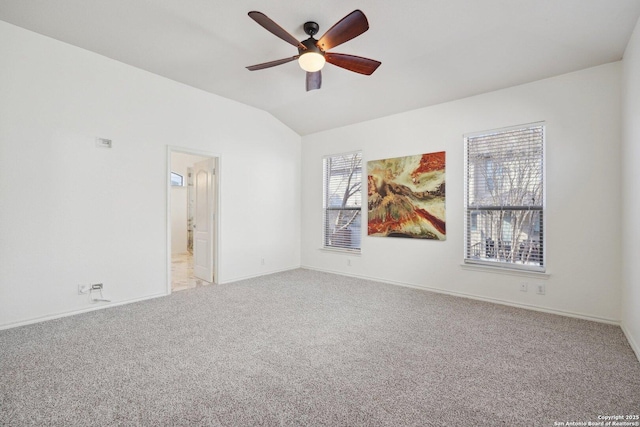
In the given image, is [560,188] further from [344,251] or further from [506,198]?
[344,251]

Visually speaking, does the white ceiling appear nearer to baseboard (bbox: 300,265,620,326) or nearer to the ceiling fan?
the ceiling fan

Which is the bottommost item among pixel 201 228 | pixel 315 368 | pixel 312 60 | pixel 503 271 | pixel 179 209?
pixel 315 368

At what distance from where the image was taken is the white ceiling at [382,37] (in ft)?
8.66

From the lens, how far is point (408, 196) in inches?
183

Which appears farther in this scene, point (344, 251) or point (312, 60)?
point (344, 251)

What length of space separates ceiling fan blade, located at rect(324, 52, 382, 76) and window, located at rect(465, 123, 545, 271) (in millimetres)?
2016

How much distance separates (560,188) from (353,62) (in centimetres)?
281

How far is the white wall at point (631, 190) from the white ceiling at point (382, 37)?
1.13 ft

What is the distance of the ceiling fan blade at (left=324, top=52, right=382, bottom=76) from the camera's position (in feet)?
9.23

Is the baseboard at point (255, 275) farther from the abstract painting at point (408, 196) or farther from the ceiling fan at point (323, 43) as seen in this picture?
the ceiling fan at point (323, 43)

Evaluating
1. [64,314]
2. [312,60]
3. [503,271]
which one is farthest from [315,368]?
[64,314]

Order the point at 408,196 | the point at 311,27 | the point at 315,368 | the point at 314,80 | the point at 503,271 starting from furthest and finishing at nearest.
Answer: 1. the point at 408,196
2. the point at 503,271
3. the point at 314,80
4. the point at 311,27
5. the point at 315,368

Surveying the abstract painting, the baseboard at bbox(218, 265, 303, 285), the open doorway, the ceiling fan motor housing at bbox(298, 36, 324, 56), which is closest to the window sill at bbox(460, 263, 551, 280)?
the abstract painting

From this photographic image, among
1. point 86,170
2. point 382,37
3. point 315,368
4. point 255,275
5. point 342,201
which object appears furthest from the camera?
point 342,201
